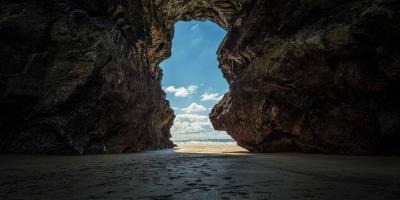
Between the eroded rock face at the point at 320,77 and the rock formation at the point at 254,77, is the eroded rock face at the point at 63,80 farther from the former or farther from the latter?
the eroded rock face at the point at 320,77

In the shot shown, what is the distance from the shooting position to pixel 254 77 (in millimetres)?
11008

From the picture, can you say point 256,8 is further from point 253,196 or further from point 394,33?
point 253,196

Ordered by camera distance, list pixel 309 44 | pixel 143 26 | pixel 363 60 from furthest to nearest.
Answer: pixel 143 26 → pixel 309 44 → pixel 363 60

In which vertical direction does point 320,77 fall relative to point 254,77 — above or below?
below

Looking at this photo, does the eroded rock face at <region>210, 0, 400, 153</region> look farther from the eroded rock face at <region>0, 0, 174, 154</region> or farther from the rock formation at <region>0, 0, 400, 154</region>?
the eroded rock face at <region>0, 0, 174, 154</region>

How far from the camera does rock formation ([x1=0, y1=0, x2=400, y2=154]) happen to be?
741 centimetres

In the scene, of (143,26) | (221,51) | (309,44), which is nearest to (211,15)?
(221,51)

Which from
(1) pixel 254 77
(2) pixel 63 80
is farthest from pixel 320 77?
(2) pixel 63 80

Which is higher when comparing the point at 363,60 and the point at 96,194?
the point at 363,60

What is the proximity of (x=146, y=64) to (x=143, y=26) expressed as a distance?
204cm

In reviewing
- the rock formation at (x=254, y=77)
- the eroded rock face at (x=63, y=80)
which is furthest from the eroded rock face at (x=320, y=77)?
the eroded rock face at (x=63, y=80)

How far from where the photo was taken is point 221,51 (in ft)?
48.3

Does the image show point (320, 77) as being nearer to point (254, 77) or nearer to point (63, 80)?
point (254, 77)

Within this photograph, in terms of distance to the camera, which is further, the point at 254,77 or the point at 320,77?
the point at 254,77
